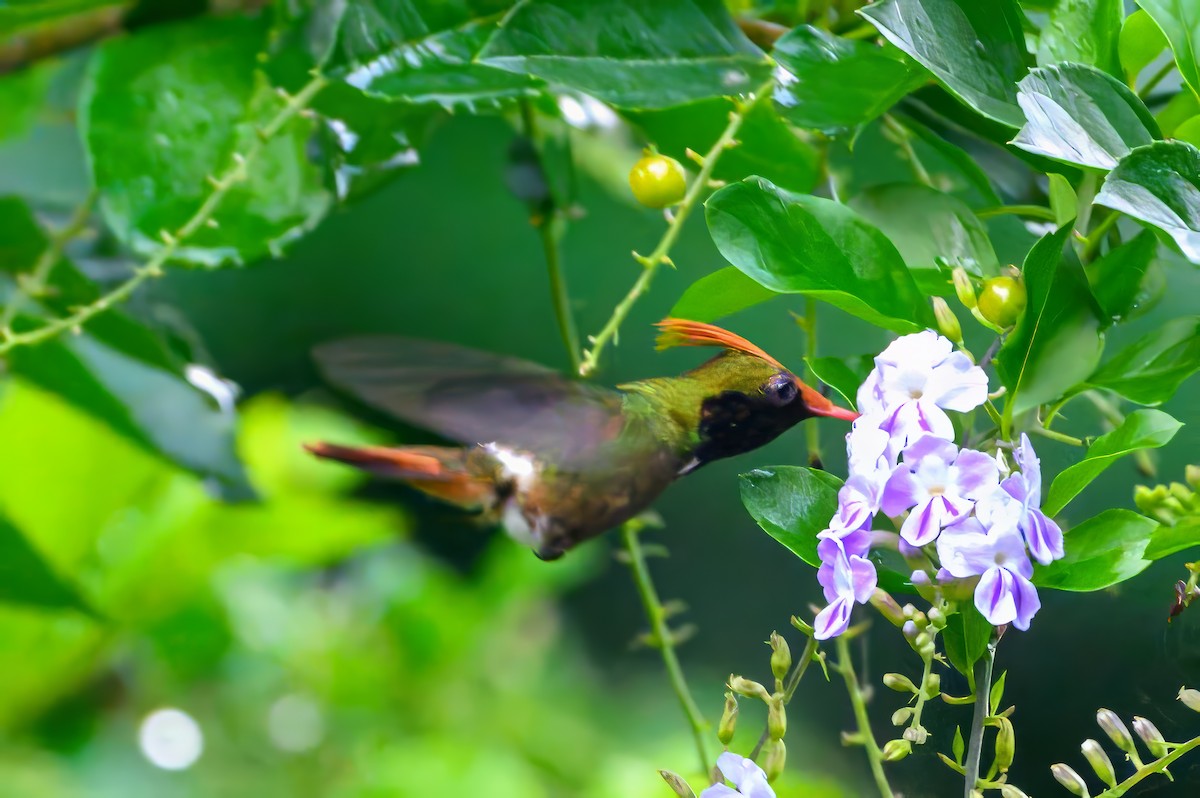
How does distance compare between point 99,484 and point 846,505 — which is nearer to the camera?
point 846,505

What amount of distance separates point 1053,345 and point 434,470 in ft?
1.12

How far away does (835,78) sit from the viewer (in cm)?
54

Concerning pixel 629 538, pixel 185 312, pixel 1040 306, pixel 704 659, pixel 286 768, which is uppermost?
pixel 1040 306

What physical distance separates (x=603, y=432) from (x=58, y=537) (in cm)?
86

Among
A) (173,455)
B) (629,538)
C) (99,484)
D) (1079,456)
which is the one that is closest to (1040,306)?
(1079,456)

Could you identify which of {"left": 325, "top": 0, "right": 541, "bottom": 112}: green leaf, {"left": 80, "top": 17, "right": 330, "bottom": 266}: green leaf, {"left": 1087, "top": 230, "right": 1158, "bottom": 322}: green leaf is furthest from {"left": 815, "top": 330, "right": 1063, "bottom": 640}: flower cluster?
{"left": 80, "top": 17, "right": 330, "bottom": 266}: green leaf

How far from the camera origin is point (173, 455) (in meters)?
0.96

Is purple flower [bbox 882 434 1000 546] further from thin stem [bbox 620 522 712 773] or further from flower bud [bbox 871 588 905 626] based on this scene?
thin stem [bbox 620 522 712 773]

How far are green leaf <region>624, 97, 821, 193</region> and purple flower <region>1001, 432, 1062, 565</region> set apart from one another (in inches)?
11.3

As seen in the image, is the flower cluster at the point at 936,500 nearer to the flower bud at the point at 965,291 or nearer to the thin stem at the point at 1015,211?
the flower bud at the point at 965,291

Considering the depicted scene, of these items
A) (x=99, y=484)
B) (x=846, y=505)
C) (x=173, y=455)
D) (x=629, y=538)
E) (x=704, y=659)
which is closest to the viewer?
(x=846, y=505)

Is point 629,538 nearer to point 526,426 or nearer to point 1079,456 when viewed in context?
point 526,426

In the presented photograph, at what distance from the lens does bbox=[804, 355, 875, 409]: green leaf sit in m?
0.47

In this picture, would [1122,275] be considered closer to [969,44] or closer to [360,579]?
[969,44]
